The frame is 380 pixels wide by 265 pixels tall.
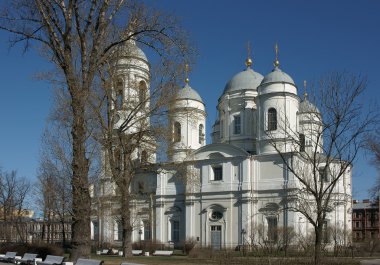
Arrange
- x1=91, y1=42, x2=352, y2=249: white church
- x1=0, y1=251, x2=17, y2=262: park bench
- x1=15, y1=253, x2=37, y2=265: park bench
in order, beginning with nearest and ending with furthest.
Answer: x1=15, y1=253, x2=37, y2=265: park bench, x1=0, y1=251, x2=17, y2=262: park bench, x1=91, y1=42, x2=352, y2=249: white church

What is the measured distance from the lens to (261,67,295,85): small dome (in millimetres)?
51219

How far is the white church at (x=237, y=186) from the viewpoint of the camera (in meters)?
48.8

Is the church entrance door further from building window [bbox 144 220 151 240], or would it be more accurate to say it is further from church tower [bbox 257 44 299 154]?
church tower [bbox 257 44 299 154]

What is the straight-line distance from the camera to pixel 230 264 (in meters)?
22.8

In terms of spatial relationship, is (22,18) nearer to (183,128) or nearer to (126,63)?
(126,63)

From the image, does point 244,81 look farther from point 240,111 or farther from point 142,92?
point 142,92

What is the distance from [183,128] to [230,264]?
34.6 meters

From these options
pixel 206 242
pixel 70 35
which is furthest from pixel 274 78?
pixel 70 35

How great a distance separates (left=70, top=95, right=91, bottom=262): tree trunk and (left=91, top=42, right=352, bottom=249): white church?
89.6 ft

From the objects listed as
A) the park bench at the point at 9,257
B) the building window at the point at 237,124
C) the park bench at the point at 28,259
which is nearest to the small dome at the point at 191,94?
the building window at the point at 237,124

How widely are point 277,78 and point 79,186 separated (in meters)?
35.2

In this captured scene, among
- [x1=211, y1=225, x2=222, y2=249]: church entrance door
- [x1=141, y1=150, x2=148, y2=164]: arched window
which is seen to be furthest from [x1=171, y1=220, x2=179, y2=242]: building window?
[x1=141, y1=150, x2=148, y2=164]: arched window

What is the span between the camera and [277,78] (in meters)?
51.3

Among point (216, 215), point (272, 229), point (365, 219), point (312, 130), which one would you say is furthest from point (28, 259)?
point (365, 219)
